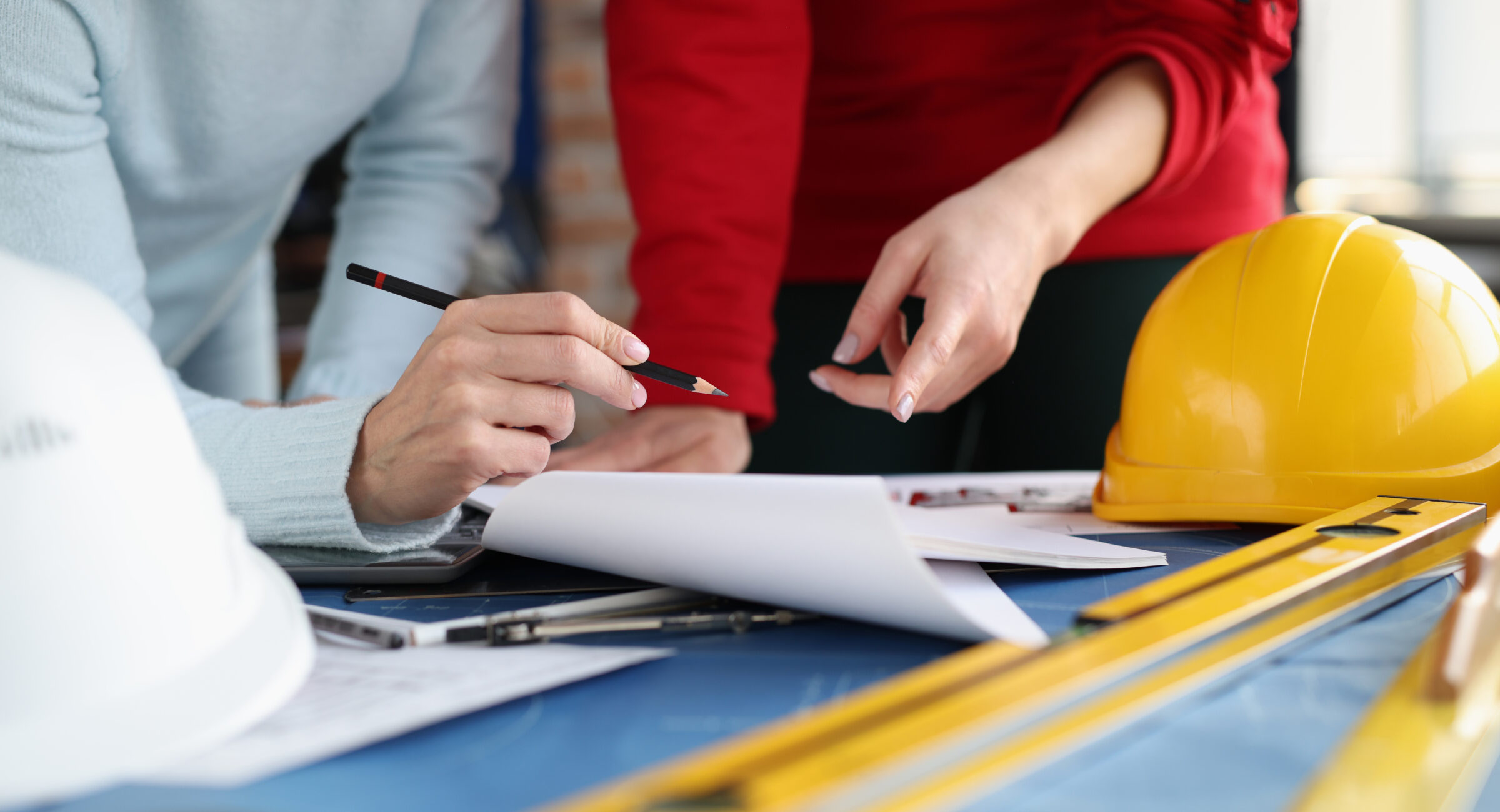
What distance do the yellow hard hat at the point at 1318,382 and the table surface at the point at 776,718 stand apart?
116 mm

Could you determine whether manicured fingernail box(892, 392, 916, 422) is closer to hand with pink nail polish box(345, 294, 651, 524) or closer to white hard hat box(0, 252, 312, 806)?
hand with pink nail polish box(345, 294, 651, 524)

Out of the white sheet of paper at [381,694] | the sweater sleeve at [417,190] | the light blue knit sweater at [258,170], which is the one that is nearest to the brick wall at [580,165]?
the light blue knit sweater at [258,170]

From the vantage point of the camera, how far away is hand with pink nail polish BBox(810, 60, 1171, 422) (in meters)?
0.63

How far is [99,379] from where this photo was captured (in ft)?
1.05

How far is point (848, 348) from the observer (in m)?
0.67

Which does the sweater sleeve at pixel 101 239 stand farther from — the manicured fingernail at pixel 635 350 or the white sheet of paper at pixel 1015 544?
the white sheet of paper at pixel 1015 544

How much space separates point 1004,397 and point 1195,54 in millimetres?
366

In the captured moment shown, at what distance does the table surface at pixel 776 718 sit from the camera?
26 centimetres

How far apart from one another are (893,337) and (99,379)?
495mm

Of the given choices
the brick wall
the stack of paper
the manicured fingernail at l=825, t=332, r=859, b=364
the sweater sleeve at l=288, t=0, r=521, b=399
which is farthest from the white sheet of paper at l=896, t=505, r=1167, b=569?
the brick wall

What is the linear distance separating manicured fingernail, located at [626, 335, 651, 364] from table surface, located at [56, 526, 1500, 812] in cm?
19

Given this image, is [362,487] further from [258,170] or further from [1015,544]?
[258,170]

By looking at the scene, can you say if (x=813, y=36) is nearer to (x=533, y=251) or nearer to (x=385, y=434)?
(x=385, y=434)

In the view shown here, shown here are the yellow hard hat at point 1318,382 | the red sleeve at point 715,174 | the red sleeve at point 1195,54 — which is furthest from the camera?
the red sleeve at point 715,174
